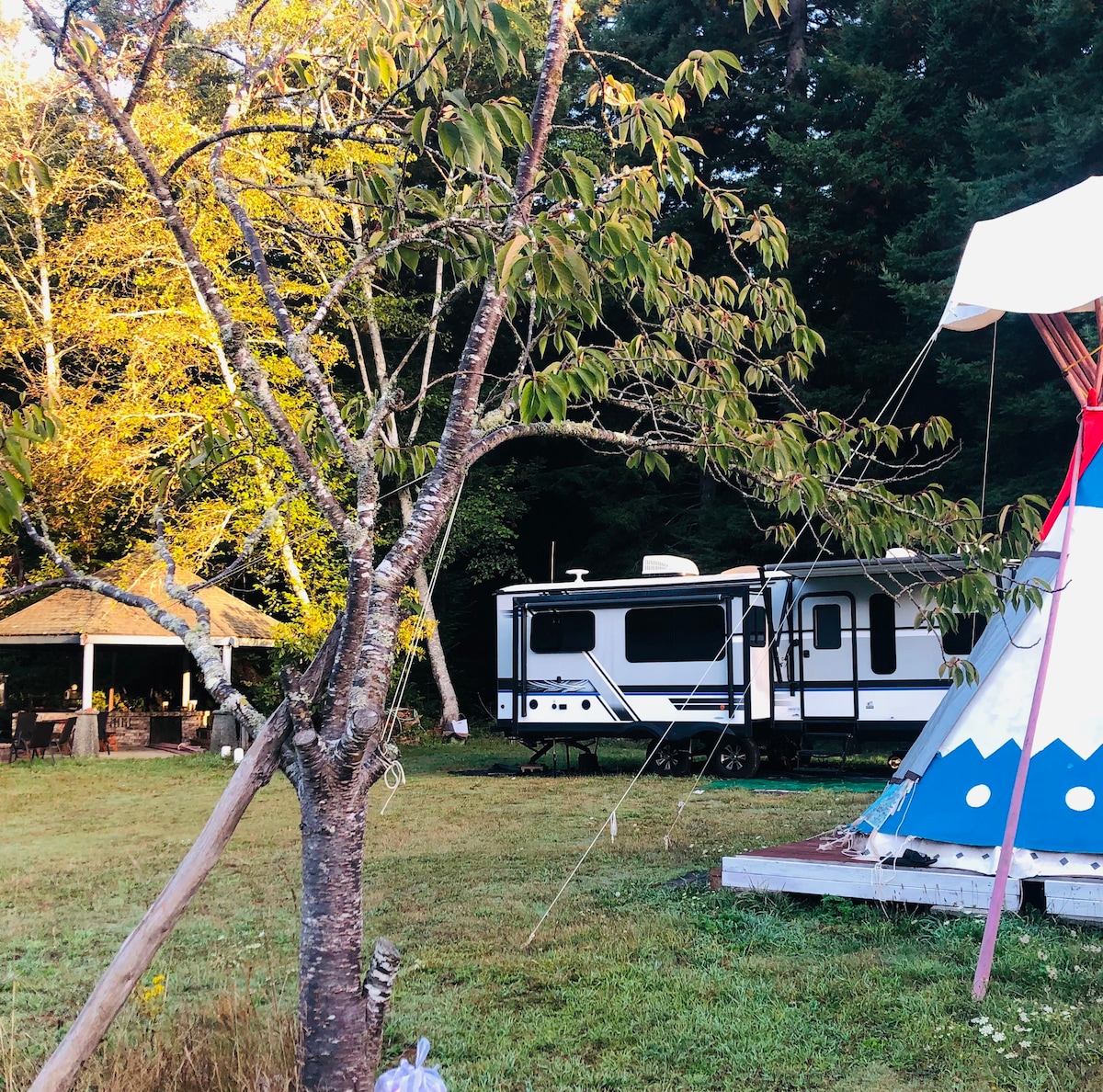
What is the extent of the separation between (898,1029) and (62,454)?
49.1 feet

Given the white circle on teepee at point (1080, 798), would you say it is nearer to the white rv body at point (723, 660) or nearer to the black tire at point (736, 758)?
the white rv body at point (723, 660)

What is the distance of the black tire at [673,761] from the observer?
14234 millimetres

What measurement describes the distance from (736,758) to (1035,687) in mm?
9100

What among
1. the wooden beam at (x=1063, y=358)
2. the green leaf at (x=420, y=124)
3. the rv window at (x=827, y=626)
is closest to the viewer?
the green leaf at (x=420, y=124)

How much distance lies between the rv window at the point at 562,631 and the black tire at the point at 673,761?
1698mm

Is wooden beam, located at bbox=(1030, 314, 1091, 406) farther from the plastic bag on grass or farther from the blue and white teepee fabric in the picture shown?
the plastic bag on grass

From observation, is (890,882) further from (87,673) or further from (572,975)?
(87,673)

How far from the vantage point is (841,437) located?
3654 millimetres

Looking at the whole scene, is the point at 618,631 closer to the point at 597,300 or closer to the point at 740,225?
the point at 740,225

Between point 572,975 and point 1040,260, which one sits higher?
point 1040,260

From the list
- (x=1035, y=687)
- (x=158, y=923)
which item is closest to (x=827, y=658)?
(x=1035, y=687)

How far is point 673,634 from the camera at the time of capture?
1422 cm

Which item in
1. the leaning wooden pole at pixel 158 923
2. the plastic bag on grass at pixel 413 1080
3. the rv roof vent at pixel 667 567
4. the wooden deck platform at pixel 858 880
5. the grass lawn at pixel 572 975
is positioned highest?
the rv roof vent at pixel 667 567

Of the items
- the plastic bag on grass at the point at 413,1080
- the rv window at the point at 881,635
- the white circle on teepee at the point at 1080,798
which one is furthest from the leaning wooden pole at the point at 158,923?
the rv window at the point at 881,635
